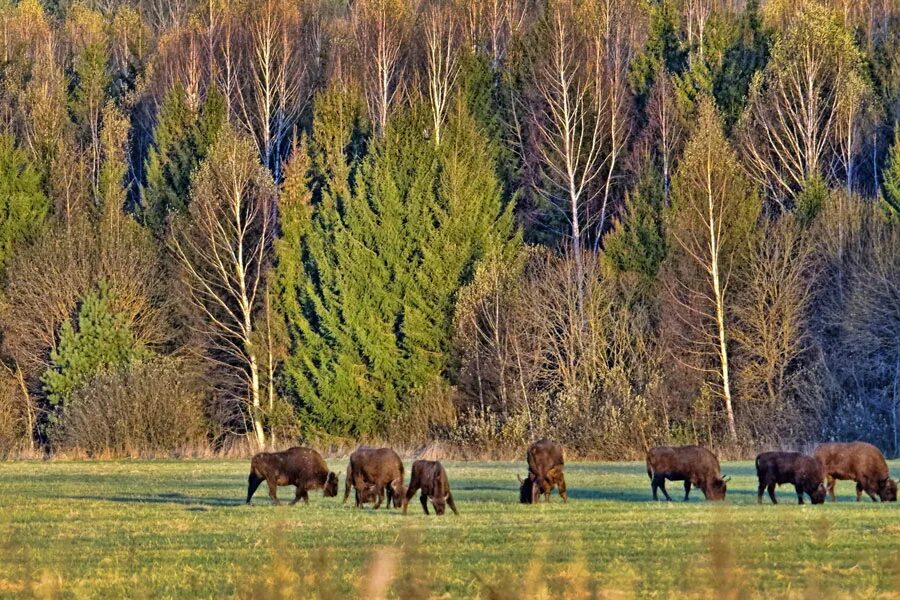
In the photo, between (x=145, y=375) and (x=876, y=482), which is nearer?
(x=876, y=482)

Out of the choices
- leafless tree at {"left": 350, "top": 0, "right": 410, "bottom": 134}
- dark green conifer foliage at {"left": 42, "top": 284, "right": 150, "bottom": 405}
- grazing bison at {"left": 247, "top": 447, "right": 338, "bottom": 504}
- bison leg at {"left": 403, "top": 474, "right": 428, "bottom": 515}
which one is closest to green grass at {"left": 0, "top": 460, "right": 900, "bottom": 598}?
bison leg at {"left": 403, "top": 474, "right": 428, "bottom": 515}

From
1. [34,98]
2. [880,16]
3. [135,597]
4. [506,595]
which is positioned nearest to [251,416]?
[34,98]

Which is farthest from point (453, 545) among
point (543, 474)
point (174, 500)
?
point (174, 500)

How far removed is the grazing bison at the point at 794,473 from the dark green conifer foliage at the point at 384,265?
111ft

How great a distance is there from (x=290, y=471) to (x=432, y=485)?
4011 mm

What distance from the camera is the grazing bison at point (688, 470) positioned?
30.7 metres

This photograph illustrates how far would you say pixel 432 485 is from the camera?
2602 centimetres

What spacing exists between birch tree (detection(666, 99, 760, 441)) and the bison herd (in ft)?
96.3

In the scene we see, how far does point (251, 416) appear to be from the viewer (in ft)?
211

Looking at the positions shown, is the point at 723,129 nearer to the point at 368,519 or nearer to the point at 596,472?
the point at 596,472

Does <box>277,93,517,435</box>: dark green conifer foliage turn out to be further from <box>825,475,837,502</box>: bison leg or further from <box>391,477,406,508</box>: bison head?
<box>391,477,406,508</box>: bison head

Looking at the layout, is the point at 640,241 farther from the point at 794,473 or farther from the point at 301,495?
the point at 301,495

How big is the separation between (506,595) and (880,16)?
267ft

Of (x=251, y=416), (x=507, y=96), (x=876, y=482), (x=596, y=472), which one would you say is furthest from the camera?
(x=507, y=96)
